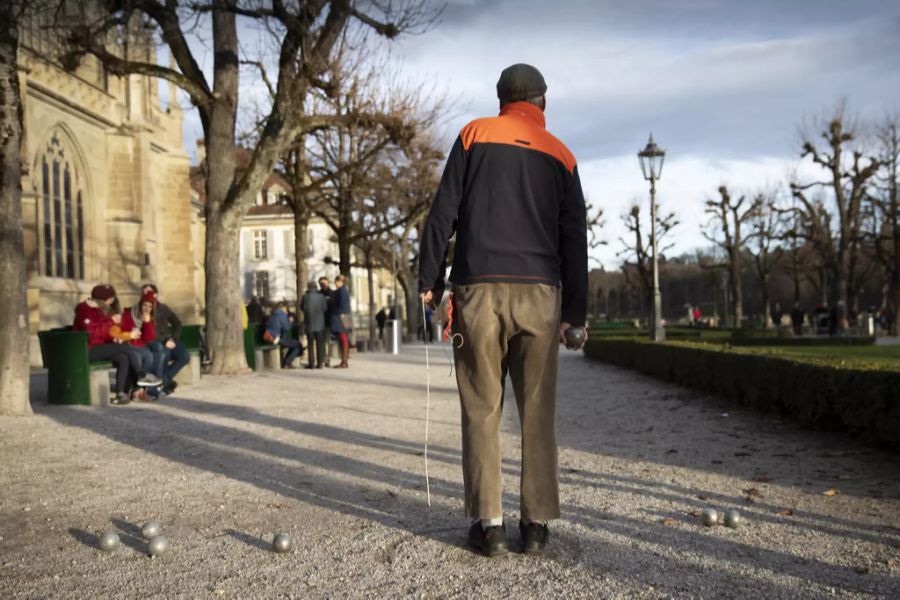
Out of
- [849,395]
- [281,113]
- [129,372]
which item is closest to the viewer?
[849,395]

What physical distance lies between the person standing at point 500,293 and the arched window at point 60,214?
21.1m

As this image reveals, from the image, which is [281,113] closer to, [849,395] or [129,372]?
[129,372]

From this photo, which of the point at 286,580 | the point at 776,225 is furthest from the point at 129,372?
the point at 776,225

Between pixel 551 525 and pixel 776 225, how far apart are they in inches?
1959

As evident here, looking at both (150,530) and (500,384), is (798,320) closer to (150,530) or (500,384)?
(500,384)

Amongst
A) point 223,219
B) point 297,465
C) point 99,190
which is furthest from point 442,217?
point 99,190

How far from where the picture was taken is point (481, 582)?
3.45 meters

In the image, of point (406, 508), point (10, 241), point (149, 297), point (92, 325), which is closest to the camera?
point (406, 508)

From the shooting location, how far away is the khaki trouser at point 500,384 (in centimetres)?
385

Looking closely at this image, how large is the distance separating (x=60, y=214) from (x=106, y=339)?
51.9 feet

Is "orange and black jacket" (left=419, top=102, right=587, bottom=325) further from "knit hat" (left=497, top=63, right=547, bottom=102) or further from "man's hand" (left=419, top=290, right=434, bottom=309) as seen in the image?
"knit hat" (left=497, top=63, right=547, bottom=102)

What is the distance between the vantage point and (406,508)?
4.88 m

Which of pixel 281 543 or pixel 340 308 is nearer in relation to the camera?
pixel 281 543

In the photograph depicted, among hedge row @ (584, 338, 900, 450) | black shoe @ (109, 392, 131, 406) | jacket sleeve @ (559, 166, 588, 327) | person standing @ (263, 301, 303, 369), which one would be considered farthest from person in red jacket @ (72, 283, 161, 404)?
jacket sleeve @ (559, 166, 588, 327)
